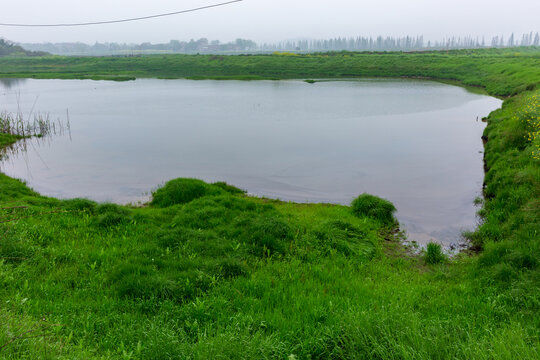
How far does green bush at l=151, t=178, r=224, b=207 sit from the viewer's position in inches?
491

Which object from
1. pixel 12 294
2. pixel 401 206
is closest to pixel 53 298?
pixel 12 294

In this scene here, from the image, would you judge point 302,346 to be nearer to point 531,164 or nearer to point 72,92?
point 531,164

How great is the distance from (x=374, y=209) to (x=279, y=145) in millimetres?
10781

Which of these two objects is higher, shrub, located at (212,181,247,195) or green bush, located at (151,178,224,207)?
green bush, located at (151,178,224,207)

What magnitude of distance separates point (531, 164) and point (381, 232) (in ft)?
21.0

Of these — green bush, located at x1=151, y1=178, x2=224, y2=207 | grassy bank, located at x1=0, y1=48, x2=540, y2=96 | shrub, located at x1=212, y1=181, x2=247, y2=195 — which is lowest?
shrub, located at x1=212, y1=181, x2=247, y2=195

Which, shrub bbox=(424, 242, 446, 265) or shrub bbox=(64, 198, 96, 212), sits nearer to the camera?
shrub bbox=(424, 242, 446, 265)

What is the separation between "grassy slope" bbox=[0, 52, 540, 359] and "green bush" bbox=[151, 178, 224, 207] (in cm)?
130

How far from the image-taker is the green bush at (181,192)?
12.5 m

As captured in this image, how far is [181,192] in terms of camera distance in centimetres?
1266

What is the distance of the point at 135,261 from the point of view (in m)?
7.19

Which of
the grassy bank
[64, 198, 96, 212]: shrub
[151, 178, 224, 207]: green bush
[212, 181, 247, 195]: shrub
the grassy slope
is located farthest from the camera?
the grassy bank

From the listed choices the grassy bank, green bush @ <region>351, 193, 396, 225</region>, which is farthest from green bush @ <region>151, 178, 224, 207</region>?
the grassy bank

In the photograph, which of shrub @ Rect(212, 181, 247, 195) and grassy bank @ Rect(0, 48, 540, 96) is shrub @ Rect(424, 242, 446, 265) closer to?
shrub @ Rect(212, 181, 247, 195)
